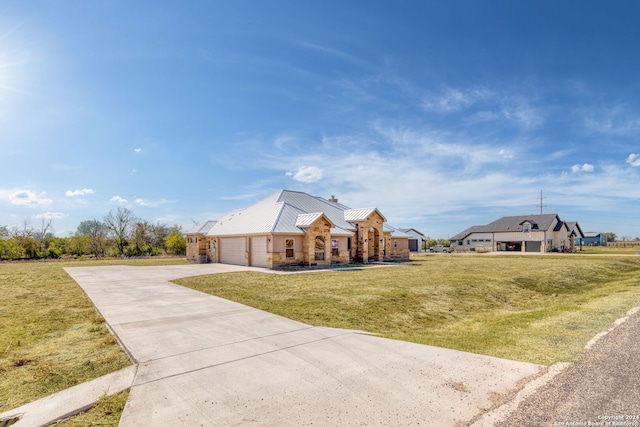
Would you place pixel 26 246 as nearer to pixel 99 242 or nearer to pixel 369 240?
pixel 99 242

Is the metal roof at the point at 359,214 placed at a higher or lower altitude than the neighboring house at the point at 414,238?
higher

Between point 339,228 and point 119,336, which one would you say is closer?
point 119,336

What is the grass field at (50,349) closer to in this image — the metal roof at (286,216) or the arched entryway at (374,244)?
the metal roof at (286,216)

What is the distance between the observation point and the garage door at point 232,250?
24898 millimetres

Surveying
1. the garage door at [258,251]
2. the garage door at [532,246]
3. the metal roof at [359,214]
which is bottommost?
the garage door at [532,246]

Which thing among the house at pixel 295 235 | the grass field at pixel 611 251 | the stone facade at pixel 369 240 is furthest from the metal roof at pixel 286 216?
the grass field at pixel 611 251

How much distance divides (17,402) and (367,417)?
4.36 metres

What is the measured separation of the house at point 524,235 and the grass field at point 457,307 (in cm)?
3391

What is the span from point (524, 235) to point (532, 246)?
1.93 metres

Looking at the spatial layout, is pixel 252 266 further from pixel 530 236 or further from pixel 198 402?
pixel 530 236

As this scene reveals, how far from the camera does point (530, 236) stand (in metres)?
48.1

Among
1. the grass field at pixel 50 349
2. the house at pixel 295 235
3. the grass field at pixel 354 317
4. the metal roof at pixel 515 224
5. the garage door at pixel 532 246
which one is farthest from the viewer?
the metal roof at pixel 515 224

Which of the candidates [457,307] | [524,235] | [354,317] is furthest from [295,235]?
[524,235]

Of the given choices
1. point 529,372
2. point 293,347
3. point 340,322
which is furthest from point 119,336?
point 529,372
